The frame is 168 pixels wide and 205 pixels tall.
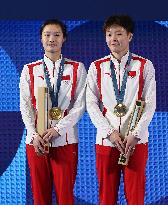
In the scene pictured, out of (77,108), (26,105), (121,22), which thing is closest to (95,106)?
(77,108)

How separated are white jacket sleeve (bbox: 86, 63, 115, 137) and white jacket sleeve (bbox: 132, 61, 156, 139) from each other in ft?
0.58

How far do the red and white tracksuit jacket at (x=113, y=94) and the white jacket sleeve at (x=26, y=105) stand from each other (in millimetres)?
395

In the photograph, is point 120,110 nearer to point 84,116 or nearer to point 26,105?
point 26,105

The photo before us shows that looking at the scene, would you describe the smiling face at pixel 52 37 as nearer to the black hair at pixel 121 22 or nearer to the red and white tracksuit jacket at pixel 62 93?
the red and white tracksuit jacket at pixel 62 93

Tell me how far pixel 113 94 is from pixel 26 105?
0.60 metres

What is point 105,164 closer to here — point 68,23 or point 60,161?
point 60,161

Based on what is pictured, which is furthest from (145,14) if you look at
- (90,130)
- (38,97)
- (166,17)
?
(38,97)

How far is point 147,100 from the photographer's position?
3.06 m

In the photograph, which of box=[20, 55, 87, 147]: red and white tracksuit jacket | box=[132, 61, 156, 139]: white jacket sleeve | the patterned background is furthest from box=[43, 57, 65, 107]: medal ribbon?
the patterned background

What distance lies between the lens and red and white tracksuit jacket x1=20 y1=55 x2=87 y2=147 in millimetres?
3146

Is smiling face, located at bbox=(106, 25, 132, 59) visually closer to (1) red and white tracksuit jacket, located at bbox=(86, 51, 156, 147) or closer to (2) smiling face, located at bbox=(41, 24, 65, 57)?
(1) red and white tracksuit jacket, located at bbox=(86, 51, 156, 147)

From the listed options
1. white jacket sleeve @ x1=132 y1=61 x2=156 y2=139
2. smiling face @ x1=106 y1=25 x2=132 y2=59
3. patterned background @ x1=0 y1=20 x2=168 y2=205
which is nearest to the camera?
white jacket sleeve @ x1=132 y1=61 x2=156 y2=139

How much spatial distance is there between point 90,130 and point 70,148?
34.1 inches

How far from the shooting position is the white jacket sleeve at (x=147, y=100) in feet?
9.80
